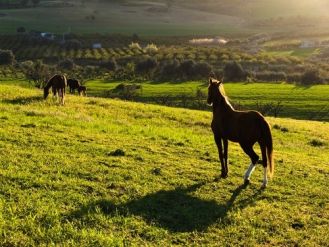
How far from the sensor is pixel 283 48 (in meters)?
176

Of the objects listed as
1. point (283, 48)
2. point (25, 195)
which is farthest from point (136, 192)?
point (283, 48)

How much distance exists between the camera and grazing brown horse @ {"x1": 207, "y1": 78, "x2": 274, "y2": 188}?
13.9m

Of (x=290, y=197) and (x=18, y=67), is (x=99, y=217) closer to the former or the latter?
(x=290, y=197)

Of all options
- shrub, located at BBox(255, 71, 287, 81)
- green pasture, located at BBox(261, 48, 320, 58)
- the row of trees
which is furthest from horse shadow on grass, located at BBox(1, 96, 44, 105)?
green pasture, located at BBox(261, 48, 320, 58)

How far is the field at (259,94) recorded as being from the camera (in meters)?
62.7

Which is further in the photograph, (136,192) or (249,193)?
(249,193)

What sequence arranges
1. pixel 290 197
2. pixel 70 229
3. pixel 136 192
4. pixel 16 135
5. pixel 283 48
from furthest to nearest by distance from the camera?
pixel 283 48 < pixel 16 135 < pixel 290 197 < pixel 136 192 < pixel 70 229

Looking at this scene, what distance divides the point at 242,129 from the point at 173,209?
11.9 ft

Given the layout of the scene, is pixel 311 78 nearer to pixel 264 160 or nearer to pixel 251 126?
pixel 264 160

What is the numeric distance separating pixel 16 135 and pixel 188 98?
5097cm

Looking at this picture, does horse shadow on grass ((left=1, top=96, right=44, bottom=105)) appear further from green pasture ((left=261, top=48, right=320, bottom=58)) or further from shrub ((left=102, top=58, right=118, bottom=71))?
green pasture ((left=261, top=48, right=320, bottom=58))

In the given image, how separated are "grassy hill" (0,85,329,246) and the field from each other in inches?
1683

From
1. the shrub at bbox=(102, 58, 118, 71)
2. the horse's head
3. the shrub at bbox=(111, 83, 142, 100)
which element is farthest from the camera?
the shrub at bbox=(102, 58, 118, 71)

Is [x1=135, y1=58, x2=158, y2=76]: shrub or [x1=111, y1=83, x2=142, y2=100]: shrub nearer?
[x1=111, y1=83, x2=142, y2=100]: shrub
